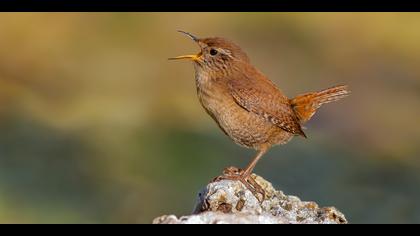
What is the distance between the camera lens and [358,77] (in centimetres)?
1239

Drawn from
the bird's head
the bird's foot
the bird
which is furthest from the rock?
the bird's head

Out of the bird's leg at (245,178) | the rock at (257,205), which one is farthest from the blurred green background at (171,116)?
the rock at (257,205)

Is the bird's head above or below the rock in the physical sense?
above

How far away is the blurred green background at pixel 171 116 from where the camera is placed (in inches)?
353

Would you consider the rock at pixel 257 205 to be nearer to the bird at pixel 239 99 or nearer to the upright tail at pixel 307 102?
the bird at pixel 239 99

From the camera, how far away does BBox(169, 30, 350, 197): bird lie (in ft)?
18.6

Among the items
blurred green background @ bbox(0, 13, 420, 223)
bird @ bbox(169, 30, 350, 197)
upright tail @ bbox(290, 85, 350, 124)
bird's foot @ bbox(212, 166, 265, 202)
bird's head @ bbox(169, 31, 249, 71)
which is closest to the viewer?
bird's foot @ bbox(212, 166, 265, 202)

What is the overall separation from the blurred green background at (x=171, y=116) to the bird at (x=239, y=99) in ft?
8.69

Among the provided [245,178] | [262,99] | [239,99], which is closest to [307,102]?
[262,99]

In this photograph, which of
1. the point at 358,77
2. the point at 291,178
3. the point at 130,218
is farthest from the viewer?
the point at 358,77

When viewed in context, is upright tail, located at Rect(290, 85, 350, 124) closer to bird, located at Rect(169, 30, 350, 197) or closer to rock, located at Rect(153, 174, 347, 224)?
bird, located at Rect(169, 30, 350, 197)
